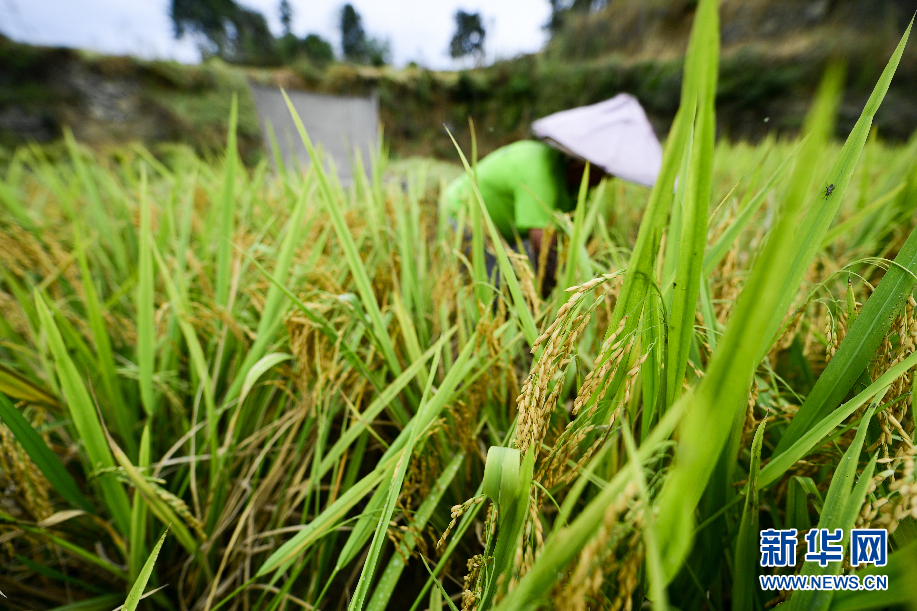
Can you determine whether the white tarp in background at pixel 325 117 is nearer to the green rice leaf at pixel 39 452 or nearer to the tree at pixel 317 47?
the green rice leaf at pixel 39 452

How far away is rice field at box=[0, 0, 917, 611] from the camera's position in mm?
163

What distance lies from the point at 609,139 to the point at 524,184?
0.27m

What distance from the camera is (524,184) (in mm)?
1065

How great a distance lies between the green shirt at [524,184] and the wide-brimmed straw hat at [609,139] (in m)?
0.08

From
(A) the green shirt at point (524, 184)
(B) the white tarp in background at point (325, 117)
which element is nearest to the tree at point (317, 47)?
(B) the white tarp in background at point (325, 117)

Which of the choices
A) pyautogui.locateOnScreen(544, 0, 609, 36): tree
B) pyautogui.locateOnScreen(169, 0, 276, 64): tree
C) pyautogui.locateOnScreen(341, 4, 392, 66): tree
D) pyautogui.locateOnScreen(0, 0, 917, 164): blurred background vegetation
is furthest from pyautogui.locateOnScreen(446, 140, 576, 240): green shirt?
pyautogui.locateOnScreen(341, 4, 392, 66): tree

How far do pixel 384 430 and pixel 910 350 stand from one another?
19.7 inches

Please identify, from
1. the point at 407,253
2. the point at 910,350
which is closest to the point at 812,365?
the point at 910,350

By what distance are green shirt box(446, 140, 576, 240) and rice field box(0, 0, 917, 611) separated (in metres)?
0.44

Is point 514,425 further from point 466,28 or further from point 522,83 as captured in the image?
point 466,28

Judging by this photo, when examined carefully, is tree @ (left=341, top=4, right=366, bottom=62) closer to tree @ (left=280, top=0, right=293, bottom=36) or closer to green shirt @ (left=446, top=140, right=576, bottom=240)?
tree @ (left=280, top=0, right=293, bottom=36)

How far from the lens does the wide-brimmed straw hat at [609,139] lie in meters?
0.96

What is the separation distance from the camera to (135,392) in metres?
0.48

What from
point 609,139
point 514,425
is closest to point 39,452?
point 514,425
